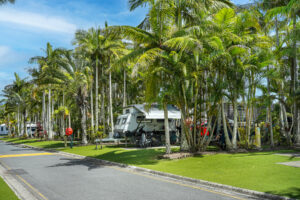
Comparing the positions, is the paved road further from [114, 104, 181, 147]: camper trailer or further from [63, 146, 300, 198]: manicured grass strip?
[114, 104, 181, 147]: camper trailer

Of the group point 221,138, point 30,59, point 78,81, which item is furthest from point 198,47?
point 30,59

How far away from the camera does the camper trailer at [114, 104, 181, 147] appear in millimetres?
21605

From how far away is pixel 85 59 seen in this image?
97.8 ft

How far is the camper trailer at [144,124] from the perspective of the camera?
21605mm

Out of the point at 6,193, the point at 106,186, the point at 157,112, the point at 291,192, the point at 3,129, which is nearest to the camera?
the point at 291,192

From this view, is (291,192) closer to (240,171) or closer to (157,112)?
(240,171)

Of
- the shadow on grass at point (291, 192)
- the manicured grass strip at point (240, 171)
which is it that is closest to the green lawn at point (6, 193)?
the manicured grass strip at point (240, 171)

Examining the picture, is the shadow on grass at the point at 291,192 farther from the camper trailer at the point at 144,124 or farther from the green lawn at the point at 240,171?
the camper trailer at the point at 144,124

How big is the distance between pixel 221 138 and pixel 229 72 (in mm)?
4979

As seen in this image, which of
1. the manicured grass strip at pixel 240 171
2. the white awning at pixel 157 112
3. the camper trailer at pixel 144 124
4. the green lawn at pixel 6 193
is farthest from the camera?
the camper trailer at pixel 144 124

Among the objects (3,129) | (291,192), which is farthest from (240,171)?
(3,129)

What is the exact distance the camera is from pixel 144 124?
2295cm

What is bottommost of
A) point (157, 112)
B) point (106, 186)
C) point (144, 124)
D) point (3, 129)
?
point (3, 129)

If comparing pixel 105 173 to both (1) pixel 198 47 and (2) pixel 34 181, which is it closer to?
(2) pixel 34 181
